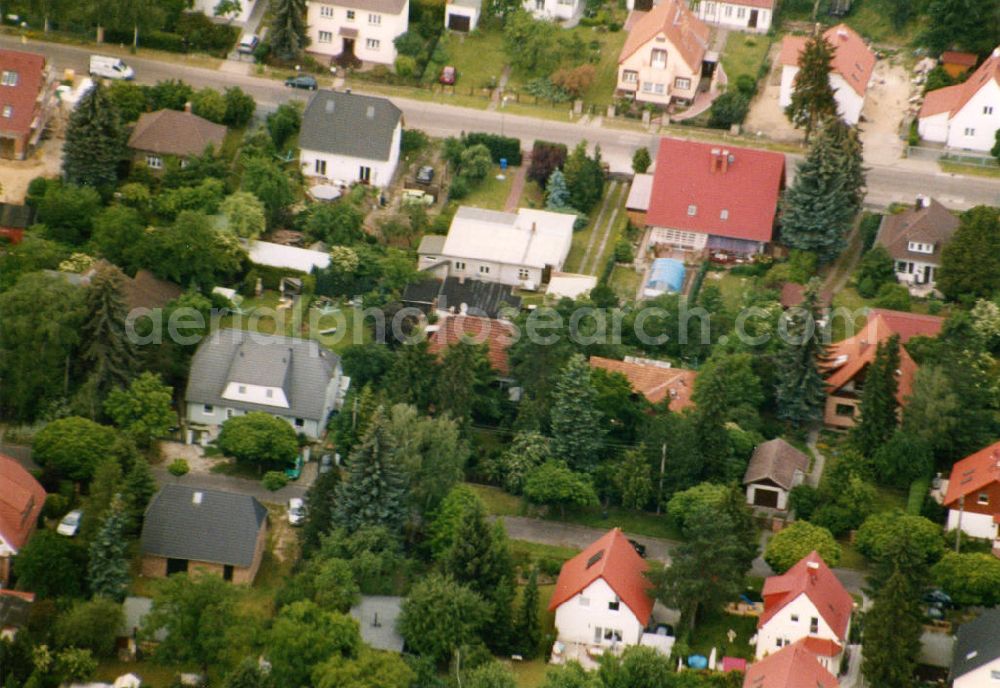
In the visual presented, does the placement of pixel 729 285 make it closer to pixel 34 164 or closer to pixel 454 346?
pixel 454 346

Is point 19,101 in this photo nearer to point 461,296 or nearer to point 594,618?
point 461,296

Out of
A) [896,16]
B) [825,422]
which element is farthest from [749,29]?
[825,422]

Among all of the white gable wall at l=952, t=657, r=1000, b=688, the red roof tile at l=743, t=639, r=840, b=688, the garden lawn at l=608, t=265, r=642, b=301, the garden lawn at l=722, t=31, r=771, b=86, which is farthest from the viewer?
the garden lawn at l=722, t=31, r=771, b=86

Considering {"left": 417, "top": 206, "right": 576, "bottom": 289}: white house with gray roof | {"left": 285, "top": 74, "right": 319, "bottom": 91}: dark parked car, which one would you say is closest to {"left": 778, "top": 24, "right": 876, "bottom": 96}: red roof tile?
{"left": 417, "top": 206, "right": 576, "bottom": 289}: white house with gray roof

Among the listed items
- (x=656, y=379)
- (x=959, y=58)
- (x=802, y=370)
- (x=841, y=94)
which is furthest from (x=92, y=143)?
(x=959, y=58)

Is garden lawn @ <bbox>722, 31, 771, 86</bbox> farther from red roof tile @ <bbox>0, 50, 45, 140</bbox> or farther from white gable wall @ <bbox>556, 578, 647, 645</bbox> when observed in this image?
white gable wall @ <bbox>556, 578, 647, 645</bbox>
